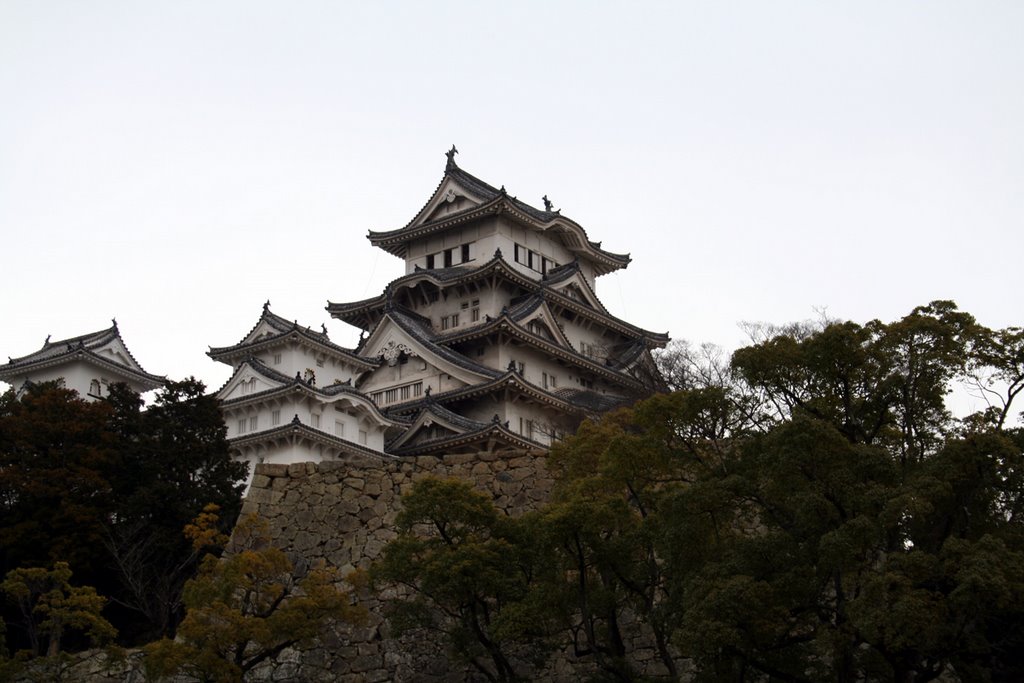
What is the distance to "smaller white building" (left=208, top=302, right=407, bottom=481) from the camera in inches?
1396

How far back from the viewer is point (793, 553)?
13.7 meters

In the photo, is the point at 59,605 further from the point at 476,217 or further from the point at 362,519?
the point at 476,217

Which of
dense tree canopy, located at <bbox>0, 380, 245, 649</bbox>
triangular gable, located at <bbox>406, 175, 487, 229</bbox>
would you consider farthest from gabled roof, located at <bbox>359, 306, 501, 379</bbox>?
dense tree canopy, located at <bbox>0, 380, 245, 649</bbox>

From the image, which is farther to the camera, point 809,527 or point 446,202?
point 446,202

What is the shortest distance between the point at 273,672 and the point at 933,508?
9.91 m

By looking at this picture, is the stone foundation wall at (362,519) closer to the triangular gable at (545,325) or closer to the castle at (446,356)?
the castle at (446,356)

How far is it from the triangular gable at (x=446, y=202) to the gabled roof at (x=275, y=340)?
256 inches

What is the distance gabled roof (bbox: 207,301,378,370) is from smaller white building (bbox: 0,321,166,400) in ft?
8.19

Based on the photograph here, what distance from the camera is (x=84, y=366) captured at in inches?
1553

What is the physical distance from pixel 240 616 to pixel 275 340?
23.4 meters

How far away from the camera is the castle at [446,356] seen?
3622 cm

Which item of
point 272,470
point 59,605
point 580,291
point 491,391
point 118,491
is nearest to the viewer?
point 59,605

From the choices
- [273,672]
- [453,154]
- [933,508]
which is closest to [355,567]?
[273,672]

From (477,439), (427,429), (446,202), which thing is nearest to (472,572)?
(477,439)
